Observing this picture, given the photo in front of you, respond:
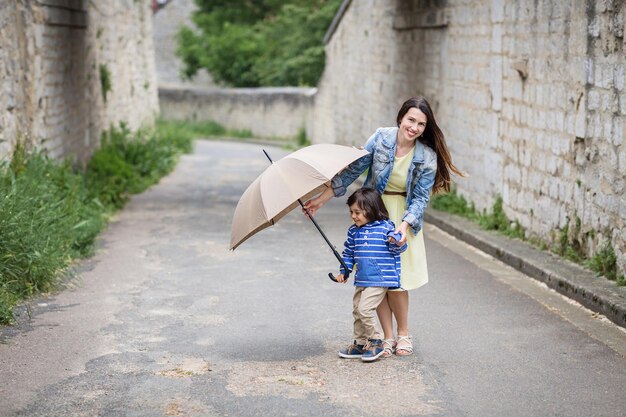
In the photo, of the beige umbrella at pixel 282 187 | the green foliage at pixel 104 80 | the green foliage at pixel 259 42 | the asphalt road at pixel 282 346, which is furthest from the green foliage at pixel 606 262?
the green foliage at pixel 259 42

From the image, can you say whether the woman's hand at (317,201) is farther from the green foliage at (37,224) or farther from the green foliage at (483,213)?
the green foliage at (483,213)

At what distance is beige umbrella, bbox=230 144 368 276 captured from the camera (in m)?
5.98

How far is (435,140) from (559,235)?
3567 millimetres

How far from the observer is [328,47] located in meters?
25.2

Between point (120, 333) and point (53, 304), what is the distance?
122cm

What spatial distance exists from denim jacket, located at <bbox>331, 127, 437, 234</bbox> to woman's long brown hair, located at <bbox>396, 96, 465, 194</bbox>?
0.16 feet

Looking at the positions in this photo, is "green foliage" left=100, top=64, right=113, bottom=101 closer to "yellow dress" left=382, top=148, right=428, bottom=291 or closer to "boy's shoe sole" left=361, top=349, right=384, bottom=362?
"yellow dress" left=382, top=148, right=428, bottom=291

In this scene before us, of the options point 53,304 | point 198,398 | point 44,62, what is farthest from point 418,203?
point 44,62

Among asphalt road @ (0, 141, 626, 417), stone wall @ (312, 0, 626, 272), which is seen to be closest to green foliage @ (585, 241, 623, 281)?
stone wall @ (312, 0, 626, 272)

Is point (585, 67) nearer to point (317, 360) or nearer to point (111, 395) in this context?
point (317, 360)

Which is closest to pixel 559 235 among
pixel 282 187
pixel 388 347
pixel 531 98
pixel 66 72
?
pixel 531 98

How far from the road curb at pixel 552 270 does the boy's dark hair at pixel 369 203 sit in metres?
2.13

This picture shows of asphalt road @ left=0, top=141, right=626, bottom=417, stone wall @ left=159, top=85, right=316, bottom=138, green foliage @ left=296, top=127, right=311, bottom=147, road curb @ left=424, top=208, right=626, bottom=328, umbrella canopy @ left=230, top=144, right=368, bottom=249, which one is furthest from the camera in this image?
stone wall @ left=159, top=85, right=316, bottom=138

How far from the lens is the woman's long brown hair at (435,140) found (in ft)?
20.7
